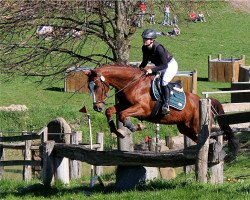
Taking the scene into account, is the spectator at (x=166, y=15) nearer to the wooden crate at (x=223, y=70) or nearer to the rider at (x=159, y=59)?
the rider at (x=159, y=59)

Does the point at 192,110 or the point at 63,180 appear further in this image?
the point at 192,110

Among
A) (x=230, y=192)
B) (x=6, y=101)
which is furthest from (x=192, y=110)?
(x=6, y=101)

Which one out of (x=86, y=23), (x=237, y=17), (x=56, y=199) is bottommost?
(x=56, y=199)

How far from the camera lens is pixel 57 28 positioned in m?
19.2

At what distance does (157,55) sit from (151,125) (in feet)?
49.6

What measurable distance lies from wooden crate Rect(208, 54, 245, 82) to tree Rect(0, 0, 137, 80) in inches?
928

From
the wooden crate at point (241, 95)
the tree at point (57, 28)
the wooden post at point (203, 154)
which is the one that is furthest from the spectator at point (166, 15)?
the wooden crate at point (241, 95)

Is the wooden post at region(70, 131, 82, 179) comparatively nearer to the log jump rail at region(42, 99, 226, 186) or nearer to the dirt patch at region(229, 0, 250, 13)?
the log jump rail at region(42, 99, 226, 186)

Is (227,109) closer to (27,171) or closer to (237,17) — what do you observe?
(27,171)

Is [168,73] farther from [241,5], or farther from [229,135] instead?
[241,5]

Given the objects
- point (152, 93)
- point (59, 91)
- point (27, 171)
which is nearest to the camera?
point (152, 93)

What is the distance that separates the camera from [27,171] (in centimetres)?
2014

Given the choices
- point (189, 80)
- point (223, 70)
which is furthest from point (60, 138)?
point (223, 70)

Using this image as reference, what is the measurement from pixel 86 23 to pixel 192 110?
386 cm
